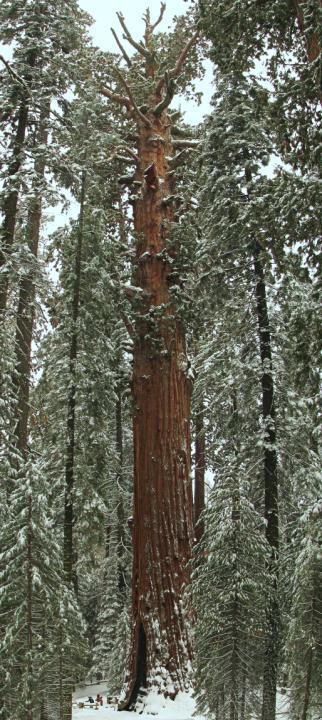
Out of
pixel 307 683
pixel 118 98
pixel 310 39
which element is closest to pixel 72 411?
pixel 310 39

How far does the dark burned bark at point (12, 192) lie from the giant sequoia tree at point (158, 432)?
192 cm

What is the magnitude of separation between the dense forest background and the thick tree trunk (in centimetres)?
4

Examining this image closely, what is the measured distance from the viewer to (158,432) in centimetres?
952

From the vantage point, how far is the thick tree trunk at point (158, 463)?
8539 millimetres

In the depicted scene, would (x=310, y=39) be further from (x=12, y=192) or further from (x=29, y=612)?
(x=29, y=612)

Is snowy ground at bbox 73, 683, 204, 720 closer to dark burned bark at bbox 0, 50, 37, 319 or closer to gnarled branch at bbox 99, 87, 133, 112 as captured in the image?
dark burned bark at bbox 0, 50, 37, 319

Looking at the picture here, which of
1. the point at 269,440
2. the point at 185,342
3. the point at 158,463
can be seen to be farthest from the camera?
the point at 185,342

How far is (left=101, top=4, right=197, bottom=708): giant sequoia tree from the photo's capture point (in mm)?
8562

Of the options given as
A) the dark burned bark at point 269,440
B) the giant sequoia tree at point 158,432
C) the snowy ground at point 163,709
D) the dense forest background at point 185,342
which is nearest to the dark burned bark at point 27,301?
the dense forest background at point 185,342

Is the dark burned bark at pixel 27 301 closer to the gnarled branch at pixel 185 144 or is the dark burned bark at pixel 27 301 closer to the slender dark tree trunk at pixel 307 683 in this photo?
the gnarled branch at pixel 185 144

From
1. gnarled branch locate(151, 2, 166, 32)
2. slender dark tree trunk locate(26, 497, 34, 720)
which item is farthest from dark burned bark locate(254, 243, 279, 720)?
gnarled branch locate(151, 2, 166, 32)

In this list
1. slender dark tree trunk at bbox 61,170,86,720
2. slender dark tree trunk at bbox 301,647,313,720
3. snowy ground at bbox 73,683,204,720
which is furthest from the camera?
slender dark tree trunk at bbox 61,170,86,720

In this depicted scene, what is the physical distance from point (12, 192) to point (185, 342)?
3.85 m

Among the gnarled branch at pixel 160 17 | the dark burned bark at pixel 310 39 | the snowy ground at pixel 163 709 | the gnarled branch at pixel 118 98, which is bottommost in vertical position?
the snowy ground at pixel 163 709
